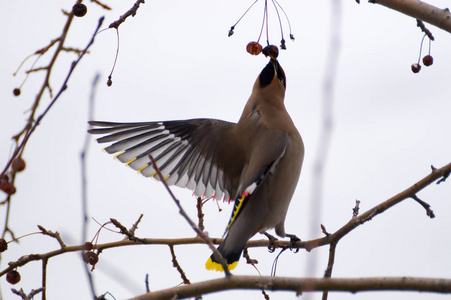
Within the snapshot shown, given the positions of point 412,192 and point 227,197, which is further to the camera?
point 227,197

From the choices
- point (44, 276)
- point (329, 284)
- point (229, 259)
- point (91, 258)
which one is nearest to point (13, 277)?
point (91, 258)

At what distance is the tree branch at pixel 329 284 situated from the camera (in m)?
1.67

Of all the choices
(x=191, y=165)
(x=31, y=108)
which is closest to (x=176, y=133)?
(x=191, y=165)

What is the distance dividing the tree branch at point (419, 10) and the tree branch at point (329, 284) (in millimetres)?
1065

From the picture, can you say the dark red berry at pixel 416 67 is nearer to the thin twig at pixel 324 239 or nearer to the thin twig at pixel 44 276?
the thin twig at pixel 324 239

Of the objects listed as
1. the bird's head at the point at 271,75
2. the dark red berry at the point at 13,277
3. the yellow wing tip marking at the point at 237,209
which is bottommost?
the dark red berry at the point at 13,277

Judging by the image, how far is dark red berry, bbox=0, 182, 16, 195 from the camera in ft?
6.74

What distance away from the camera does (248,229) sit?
10.5ft

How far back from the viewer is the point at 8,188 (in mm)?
2074

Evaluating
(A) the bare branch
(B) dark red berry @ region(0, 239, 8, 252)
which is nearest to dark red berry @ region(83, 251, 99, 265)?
(A) the bare branch

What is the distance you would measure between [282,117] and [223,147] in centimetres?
37

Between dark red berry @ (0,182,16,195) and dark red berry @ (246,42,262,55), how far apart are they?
162cm

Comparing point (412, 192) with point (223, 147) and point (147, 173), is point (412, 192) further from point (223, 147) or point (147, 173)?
point (147, 173)

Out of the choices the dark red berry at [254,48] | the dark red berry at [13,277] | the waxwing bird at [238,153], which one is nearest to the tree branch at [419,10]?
the dark red berry at [254,48]
